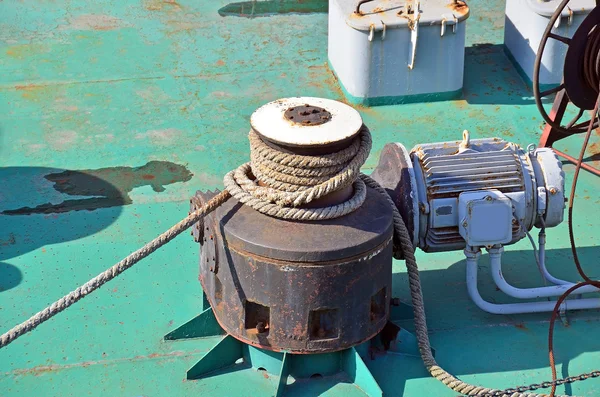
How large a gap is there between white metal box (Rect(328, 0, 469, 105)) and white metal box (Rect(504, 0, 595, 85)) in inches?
20.8

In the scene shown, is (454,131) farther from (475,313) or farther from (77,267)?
(77,267)

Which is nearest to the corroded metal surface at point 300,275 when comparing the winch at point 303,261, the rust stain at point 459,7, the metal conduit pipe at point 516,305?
the winch at point 303,261

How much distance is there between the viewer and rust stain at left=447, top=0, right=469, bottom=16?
5.93 m

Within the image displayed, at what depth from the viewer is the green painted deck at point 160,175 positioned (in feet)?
13.1

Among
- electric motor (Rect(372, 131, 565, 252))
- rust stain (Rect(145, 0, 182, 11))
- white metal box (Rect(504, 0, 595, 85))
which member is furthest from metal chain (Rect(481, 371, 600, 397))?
rust stain (Rect(145, 0, 182, 11))

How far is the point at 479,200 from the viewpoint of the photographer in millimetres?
3984

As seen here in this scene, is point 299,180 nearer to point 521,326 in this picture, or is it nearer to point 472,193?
point 472,193

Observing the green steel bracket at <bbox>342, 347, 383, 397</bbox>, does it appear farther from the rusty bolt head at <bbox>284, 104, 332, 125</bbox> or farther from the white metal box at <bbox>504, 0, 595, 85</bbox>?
the white metal box at <bbox>504, 0, 595, 85</bbox>

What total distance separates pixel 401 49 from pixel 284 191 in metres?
2.60

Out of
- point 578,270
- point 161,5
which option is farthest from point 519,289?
point 161,5

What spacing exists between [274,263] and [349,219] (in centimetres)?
38

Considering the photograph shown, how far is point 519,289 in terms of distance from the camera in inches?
166

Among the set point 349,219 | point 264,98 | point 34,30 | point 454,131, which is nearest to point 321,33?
point 264,98

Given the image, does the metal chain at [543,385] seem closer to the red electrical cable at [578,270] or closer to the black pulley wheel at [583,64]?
the red electrical cable at [578,270]
